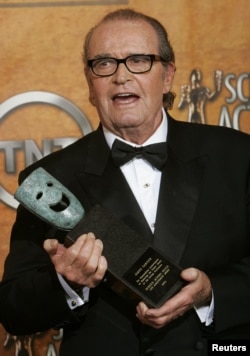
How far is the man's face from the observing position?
1.99 metres

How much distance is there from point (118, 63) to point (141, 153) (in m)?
0.25

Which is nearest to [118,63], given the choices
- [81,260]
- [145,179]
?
[145,179]

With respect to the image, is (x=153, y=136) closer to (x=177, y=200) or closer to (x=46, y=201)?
(x=177, y=200)

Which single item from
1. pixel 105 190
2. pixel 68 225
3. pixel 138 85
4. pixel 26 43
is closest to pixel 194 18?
pixel 26 43

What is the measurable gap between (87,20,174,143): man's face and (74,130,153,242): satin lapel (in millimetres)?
89

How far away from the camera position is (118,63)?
1995mm

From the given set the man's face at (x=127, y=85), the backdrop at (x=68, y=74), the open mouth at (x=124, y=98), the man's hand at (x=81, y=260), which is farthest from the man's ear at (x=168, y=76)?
the man's hand at (x=81, y=260)

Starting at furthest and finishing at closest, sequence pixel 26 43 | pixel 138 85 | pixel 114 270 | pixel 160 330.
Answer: pixel 26 43 → pixel 138 85 → pixel 160 330 → pixel 114 270

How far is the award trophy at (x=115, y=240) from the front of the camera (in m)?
1.71

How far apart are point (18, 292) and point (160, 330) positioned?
370 millimetres

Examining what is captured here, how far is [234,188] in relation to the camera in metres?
1.99

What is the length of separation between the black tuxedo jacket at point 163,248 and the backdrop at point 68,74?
583 mm

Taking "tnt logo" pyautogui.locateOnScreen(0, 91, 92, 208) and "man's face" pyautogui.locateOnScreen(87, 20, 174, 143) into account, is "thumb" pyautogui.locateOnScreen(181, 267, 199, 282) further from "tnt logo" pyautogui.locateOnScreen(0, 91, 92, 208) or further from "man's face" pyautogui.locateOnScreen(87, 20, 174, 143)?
"tnt logo" pyautogui.locateOnScreen(0, 91, 92, 208)

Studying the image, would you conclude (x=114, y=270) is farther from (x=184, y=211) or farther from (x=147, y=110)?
(x=147, y=110)
